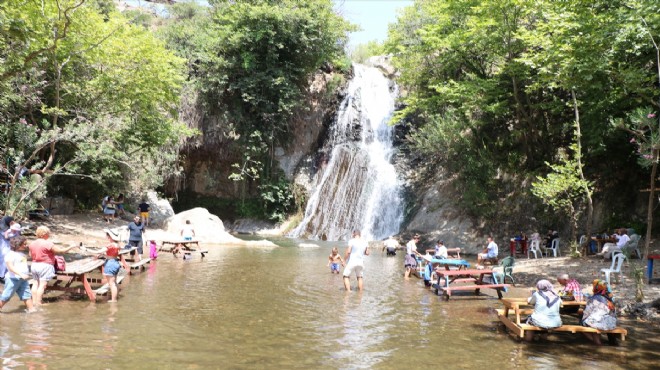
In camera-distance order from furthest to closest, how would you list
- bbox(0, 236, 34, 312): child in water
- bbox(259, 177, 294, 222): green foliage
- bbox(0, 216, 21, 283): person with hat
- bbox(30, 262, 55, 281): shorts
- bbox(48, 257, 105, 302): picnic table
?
1. bbox(259, 177, 294, 222): green foliage
2. bbox(0, 216, 21, 283): person with hat
3. bbox(48, 257, 105, 302): picnic table
4. bbox(30, 262, 55, 281): shorts
5. bbox(0, 236, 34, 312): child in water

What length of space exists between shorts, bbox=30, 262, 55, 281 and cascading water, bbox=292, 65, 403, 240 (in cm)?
2071

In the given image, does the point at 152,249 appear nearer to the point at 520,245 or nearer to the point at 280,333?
the point at 280,333

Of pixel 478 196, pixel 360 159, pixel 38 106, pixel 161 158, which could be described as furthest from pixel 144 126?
pixel 478 196

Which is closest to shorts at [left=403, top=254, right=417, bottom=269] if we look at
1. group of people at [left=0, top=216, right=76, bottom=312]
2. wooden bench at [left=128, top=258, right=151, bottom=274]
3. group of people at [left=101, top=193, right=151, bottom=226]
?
wooden bench at [left=128, top=258, right=151, bottom=274]

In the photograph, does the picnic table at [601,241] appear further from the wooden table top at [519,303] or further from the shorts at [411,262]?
the wooden table top at [519,303]

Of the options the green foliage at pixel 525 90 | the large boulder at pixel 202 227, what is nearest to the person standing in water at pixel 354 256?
the green foliage at pixel 525 90

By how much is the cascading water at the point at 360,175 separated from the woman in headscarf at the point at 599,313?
19476mm

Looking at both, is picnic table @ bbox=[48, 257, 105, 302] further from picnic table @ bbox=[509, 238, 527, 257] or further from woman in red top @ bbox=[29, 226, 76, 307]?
picnic table @ bbox=[509, 238, 527, 257]

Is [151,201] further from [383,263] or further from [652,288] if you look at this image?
[652,288]

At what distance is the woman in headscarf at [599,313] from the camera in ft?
24.5

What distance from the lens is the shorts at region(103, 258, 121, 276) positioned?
8.71 meters

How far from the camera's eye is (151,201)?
28531 mm

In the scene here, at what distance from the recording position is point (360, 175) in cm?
3000

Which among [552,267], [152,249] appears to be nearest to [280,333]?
[152,249]
